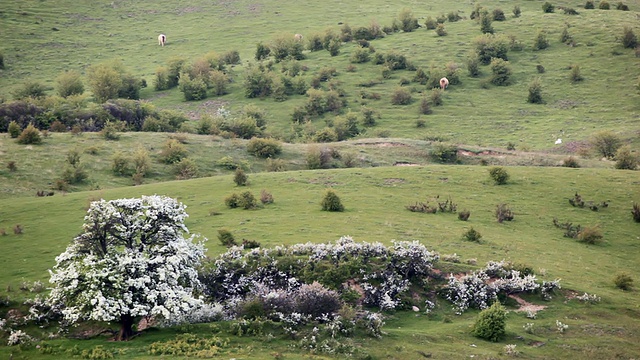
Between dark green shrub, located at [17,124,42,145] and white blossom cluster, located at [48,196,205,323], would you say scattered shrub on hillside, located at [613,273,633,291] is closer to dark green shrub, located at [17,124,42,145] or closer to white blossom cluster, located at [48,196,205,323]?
white blossom cluster, located at [48,196,205,323]

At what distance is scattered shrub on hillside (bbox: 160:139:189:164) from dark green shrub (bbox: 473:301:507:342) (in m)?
39.9

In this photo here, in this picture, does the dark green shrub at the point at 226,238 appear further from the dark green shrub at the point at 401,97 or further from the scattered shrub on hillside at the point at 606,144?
the dark green shrub at the point at 401,97

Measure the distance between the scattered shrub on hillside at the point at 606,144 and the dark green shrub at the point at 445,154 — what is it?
726 inches

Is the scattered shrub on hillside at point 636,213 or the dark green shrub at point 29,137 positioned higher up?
the dark green shrub at point 29,137

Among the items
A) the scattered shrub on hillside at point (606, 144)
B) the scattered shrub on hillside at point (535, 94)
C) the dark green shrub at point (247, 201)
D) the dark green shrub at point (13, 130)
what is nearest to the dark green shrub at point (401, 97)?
the scattered shrub on hillside at point (535, 94)

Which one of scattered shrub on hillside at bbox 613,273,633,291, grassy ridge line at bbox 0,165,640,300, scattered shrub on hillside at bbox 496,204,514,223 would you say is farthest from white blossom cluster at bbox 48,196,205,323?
scattered shrub on hillside at bbox 496,204,514,223

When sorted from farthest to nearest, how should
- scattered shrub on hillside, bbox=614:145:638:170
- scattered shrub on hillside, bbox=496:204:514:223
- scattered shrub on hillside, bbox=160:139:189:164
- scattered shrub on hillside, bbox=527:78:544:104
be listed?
scattered shrub on hillside, bbox=527:78:544:104, scattered shrub on hillside, bbox=614:145:638:170, scattered shrub on hillside, bbox=160:139:189:164, scattered shrub on hillside, bbox=496:204:514:223

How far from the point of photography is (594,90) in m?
100

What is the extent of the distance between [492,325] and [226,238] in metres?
16.4

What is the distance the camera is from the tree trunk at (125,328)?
26.2m

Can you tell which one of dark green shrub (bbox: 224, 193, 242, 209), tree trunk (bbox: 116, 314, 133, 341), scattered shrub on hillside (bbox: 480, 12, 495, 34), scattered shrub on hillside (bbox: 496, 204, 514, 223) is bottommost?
scattered shrub on hillside (bbox: 496, 204, 514, 223)

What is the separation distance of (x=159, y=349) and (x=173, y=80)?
311 feet

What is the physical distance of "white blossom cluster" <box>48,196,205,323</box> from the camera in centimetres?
2550

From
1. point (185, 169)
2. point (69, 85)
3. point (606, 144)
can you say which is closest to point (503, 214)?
point (185, 169)
